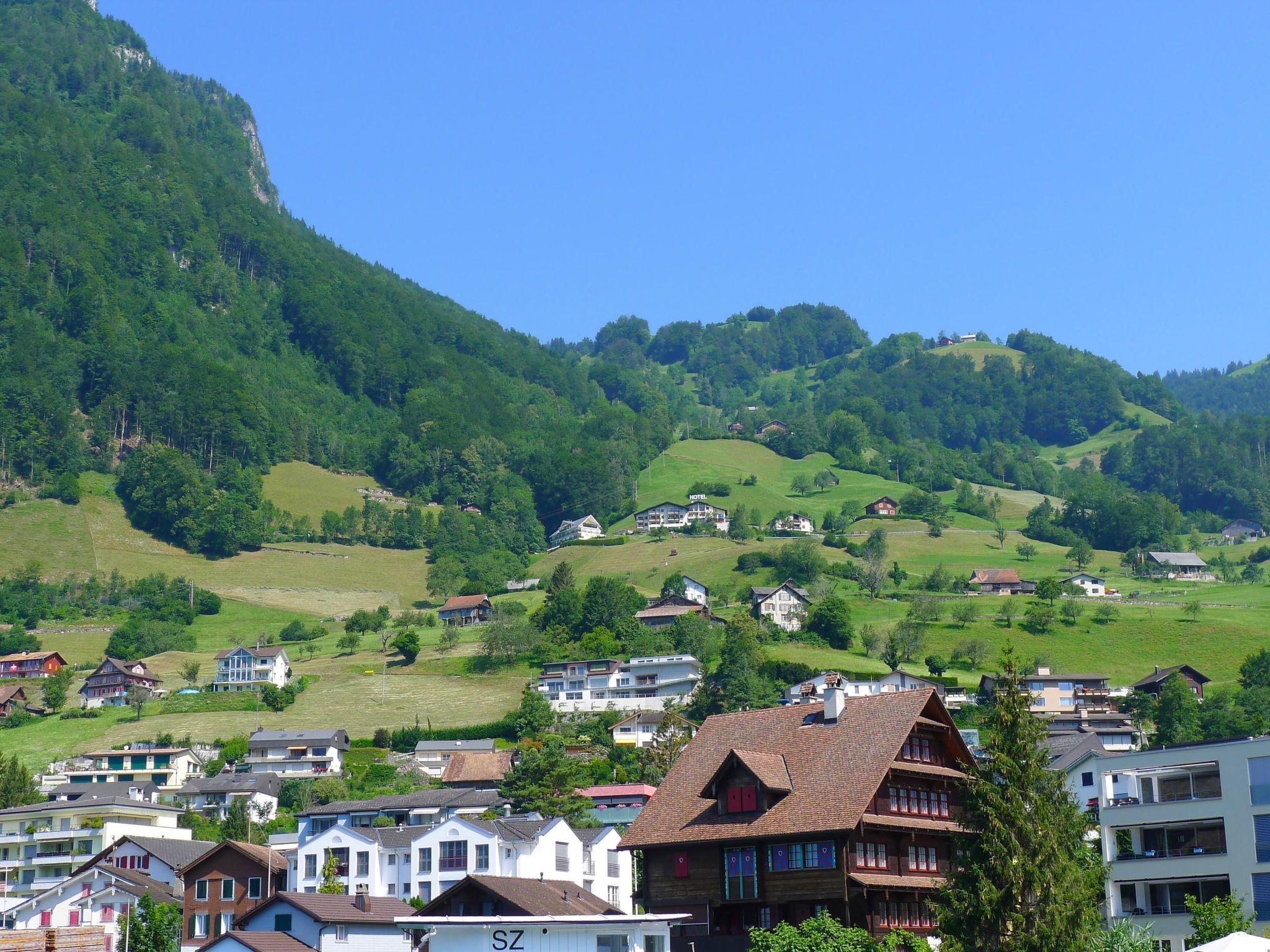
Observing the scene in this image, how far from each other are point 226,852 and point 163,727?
74728 millimetres

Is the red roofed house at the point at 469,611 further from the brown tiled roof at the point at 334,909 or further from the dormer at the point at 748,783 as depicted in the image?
the dormer at the point at 748,783

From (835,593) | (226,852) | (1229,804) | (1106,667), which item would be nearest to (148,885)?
(226,852)

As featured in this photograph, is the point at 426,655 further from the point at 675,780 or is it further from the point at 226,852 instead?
the point at 675,780

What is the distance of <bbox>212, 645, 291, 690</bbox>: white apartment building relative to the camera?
153875 millimetres

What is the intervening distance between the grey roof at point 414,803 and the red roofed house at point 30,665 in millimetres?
82828

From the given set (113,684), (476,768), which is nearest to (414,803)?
(476,768)

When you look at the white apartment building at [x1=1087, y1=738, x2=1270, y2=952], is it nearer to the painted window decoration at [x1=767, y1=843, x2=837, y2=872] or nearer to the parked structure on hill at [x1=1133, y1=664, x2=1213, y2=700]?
the painted window decoration at [x1=767, y1=843, x2=837, y2=872]

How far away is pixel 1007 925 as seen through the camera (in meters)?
39.8

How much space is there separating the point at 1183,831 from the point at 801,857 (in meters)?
17.2

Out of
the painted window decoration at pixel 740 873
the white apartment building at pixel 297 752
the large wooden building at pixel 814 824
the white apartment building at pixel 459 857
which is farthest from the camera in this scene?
the white apartment building at pixel 297 752

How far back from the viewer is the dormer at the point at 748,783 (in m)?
51.0

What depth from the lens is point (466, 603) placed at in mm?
190375

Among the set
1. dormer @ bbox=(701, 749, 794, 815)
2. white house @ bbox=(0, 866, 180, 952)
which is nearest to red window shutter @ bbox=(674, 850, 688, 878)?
dormer @ bbox=(701, 749, 794, 815)

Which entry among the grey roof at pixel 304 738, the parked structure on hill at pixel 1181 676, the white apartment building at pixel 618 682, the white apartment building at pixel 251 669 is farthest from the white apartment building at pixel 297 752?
the parked structure on hill at pixel 1181 676
